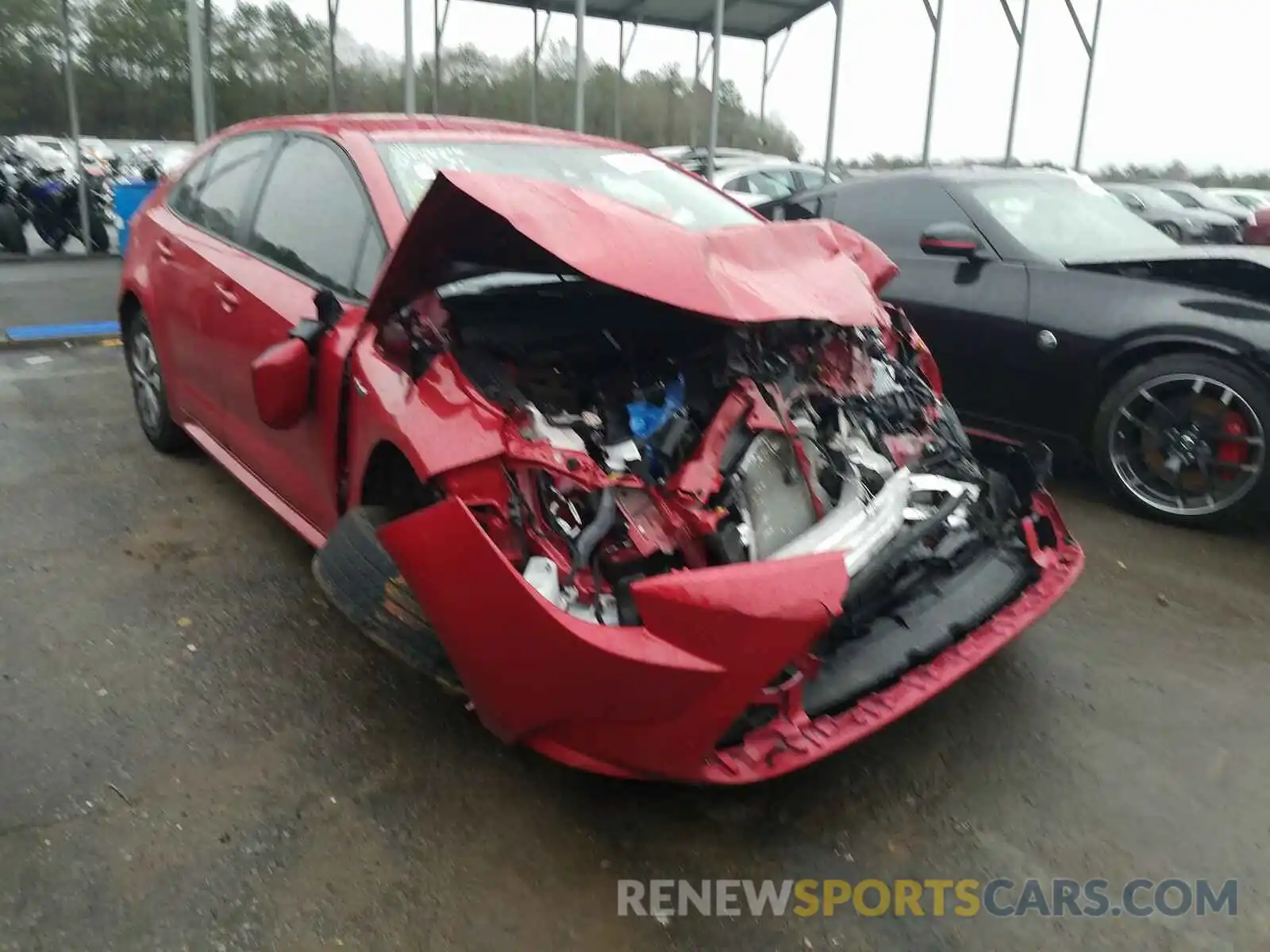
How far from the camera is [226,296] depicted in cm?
350

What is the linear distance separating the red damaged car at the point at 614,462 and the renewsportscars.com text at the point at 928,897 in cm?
27

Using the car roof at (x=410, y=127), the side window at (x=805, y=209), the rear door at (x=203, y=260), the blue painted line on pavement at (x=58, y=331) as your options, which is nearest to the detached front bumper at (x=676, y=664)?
the car roof at (x=410, y=127)

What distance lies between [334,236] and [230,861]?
1896 millimetres

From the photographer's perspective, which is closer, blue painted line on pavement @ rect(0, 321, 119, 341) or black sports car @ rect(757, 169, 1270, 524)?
black sports car @ rect(757, 169, 1270, 524)

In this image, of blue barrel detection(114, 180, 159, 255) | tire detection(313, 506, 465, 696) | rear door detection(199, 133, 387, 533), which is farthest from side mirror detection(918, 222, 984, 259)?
blue barrel detection(114, 180, 159, 255)

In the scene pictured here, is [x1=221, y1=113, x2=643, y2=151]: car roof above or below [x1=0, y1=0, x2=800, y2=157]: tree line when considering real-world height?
below

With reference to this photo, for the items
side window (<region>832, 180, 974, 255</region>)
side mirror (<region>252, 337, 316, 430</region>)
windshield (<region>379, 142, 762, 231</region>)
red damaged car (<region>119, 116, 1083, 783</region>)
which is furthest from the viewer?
side window (<region>832, 180, 974, 255</region>)

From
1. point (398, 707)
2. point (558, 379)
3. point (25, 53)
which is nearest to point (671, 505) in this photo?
point (558, 379)

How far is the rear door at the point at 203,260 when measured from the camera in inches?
145

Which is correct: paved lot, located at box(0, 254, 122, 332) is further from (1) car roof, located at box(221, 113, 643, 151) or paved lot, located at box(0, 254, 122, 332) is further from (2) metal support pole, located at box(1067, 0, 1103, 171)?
(2) metal support pole, located at box(1067, 0, 1103, 171)

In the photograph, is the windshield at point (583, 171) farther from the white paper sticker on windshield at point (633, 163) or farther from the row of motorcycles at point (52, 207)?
the row of motorcycles at point (52, 207)

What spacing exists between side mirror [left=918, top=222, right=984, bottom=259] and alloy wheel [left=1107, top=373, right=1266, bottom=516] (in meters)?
1.01

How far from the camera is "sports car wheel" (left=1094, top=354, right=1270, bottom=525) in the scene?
3.81 meters

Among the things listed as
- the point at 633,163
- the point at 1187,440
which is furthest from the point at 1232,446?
the point at 633,163
